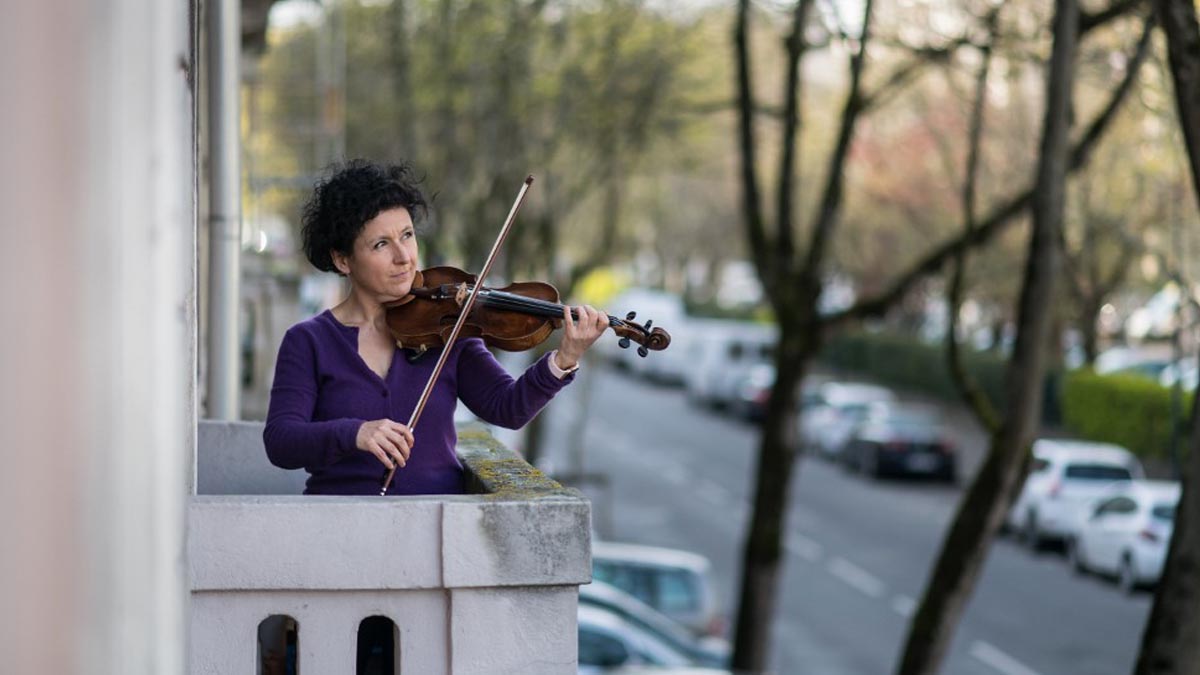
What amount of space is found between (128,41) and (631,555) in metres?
18.9

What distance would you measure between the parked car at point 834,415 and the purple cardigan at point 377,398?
1477 inches

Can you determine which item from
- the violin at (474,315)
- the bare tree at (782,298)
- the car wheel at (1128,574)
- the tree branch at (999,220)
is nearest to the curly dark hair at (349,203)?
the violin at (474,315)

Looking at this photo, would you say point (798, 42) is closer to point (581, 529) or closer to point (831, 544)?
point (581, 529)

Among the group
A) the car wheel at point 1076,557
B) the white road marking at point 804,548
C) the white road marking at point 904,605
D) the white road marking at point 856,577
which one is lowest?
the white road marking at point 904,605

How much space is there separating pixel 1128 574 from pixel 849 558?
4937 millimetres

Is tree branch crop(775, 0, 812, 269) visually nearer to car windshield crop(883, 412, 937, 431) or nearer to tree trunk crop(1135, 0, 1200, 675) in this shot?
tree trunk crop(1135, 0, 1200, 675)

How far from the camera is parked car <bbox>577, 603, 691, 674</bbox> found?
14.5 metres

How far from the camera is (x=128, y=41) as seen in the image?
7.75ft

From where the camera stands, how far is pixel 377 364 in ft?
15.9

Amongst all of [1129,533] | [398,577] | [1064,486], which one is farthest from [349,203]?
[1064,486]

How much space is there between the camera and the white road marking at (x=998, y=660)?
21172 mm

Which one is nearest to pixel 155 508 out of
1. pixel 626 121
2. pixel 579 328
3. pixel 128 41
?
pixel 128 41

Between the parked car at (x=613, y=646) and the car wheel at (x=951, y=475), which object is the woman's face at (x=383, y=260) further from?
the car wheel at (x=951, y=475)

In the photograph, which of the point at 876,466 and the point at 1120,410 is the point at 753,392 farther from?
the point at 1120,410
